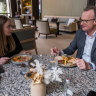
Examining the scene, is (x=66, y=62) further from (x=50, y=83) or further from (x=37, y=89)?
(x=37, y=89)

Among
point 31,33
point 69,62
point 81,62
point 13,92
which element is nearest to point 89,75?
point 81,62

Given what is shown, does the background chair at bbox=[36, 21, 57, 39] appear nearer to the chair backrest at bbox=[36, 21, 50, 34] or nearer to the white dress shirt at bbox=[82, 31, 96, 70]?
the chair backrest at bbox=[36, 21, 50, 34]

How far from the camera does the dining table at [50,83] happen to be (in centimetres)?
78

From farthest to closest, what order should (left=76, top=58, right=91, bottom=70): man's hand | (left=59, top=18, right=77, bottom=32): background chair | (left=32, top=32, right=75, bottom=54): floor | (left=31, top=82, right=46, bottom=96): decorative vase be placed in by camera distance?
1. (left=59, top=18, right=77, bottom=32): background chair
2. (left=32, top=32, right=75, bottom=54): floor
3. (left=76, top=58, right=91, bottom=70): man's hand
4. (left=31, top=82, right=46, bottom=96): decorative vase

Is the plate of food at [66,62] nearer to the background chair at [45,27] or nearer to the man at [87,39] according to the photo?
the man at [87,39]

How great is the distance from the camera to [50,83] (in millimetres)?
870

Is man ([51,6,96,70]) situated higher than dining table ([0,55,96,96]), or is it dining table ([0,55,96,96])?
man ([51,6,96,70])

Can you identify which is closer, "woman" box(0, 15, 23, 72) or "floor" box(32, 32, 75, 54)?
"woman" box(0, 15, 23, 72)

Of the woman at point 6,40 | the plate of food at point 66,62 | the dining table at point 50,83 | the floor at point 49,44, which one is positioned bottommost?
the floor at point 49,44

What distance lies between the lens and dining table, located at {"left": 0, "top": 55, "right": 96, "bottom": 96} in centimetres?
78

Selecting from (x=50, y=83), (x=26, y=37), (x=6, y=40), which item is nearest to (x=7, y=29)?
(x=6, y=40)

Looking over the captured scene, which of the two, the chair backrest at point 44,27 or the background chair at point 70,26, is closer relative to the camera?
the chair backrest at point 44,27

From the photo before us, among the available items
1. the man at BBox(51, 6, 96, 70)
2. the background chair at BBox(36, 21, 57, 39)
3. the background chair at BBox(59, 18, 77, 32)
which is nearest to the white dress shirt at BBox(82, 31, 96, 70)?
the man at BBox(51, 6, 96, 70)

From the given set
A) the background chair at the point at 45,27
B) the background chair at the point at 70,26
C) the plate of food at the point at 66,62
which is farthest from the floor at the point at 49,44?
the plate of food at the point at 66,62
